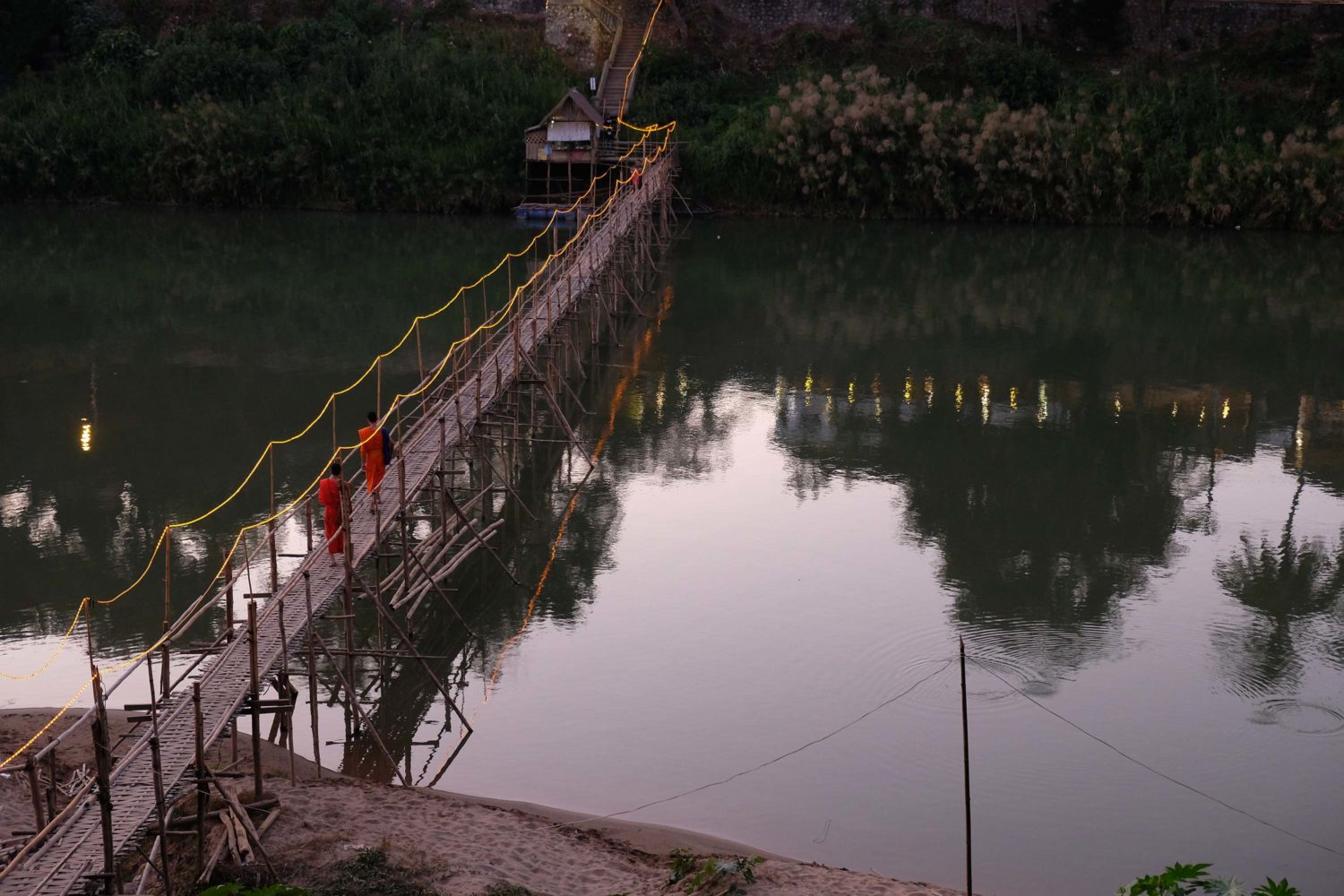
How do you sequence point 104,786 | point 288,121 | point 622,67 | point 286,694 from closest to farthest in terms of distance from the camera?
point 104,786 < point 286,694 < point 288,121 < point 622,67

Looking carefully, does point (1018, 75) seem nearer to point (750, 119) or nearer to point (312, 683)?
point (750, 119)

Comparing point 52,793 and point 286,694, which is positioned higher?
point 52,793

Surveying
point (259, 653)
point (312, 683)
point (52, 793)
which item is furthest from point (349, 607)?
point (52, 793)

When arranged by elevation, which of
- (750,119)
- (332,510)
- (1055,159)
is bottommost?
(332,510)

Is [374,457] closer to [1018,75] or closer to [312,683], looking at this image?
[312,683]

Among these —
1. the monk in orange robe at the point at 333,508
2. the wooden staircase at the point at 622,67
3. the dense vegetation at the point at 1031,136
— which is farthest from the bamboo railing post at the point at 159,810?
the wooden staircase at the point at 622,67

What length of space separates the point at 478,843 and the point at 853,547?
807 cm

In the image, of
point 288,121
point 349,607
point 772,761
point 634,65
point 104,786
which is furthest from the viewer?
point 634,65

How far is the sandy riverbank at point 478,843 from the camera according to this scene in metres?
10.2

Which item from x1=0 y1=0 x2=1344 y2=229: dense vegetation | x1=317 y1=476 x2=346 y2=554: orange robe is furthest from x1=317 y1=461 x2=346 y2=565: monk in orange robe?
x1=0 y1=0 x2=1344 y2=229: dense vegetation

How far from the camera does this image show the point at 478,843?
10.7m

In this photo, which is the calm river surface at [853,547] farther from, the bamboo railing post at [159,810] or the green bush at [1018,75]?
the green bush at [1018,75]

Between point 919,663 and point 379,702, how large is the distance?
5.23 m

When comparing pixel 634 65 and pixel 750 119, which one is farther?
pixel 634 65
